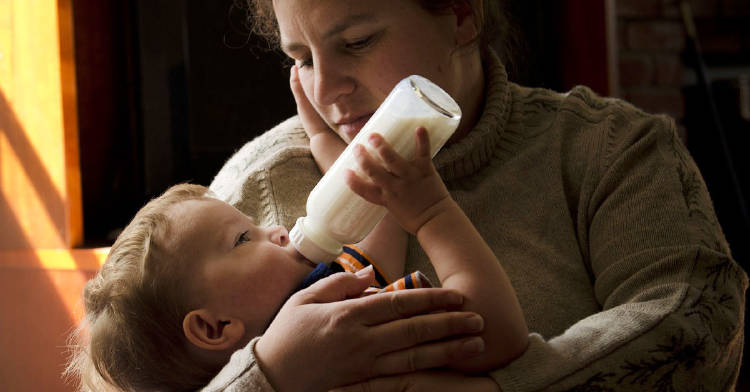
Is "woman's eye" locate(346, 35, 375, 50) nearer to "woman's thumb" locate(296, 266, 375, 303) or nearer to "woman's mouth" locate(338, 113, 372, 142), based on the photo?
"woman's mouth" locate(338, 113, 372, 142)

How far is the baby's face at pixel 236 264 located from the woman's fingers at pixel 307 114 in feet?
0.78

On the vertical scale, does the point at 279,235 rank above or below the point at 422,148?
below

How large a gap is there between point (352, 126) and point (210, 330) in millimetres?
331

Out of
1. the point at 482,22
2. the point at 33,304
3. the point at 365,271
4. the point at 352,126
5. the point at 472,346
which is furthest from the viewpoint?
the point at 33,304

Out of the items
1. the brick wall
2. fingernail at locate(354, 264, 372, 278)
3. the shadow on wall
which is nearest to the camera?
fingernail at locate(354, 264, 372, 278)

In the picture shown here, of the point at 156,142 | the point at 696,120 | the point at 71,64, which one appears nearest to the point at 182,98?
the point at 156,142

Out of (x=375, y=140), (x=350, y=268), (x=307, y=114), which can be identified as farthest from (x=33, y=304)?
(x=375, y=140)

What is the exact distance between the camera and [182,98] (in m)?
2.11

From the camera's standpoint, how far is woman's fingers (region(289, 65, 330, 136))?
1.16m

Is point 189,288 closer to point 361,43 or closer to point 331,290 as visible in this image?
point 331,290

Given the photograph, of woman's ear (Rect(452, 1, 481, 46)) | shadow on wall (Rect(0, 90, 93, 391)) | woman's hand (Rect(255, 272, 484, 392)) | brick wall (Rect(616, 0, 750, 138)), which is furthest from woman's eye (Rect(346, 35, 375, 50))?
brick wall (Rect(616, 0, 750, 138))

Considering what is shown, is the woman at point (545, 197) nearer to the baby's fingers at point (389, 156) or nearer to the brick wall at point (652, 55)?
the baby's fingers at point (389, 156)

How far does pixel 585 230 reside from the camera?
1039 millimetres

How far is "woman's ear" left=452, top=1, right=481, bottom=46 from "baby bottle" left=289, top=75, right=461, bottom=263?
0.94 ft
